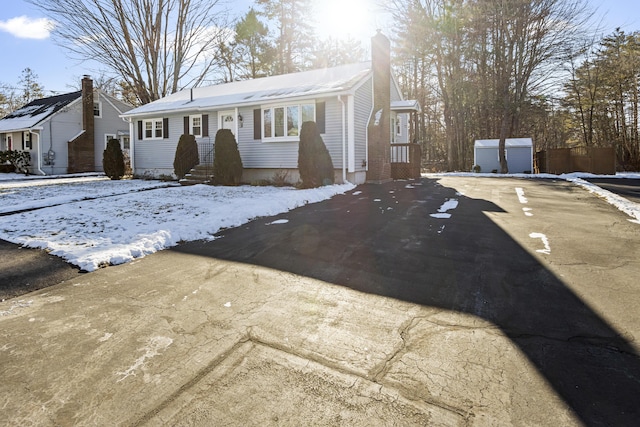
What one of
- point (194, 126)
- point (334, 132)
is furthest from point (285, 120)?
point (194, 126)

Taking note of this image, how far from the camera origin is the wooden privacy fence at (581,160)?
1844cm

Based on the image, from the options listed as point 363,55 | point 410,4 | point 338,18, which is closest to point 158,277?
point 410,4

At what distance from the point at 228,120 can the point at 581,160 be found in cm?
1800

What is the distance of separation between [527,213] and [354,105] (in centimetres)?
717

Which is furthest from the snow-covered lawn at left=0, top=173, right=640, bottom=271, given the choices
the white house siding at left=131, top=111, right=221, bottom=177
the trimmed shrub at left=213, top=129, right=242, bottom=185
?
the white house siding at left=131, top=111, right=221, bottom=177

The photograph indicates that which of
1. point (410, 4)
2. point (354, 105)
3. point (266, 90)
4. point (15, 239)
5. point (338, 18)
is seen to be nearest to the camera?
point (15, 239)

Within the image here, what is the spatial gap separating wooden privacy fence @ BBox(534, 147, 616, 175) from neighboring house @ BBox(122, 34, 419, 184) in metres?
9.88

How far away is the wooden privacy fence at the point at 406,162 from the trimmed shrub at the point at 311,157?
5.02 meters

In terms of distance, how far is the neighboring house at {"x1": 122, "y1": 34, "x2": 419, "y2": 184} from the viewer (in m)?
12.4

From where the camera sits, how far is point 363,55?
104 feet

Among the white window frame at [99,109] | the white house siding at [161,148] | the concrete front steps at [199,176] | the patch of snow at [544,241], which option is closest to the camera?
the patch of snow at [544,241]

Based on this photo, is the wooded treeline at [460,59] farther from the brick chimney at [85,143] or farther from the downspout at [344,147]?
the downspout at [344,147]

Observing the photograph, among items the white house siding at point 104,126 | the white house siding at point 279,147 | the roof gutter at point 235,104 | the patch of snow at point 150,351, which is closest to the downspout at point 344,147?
the white house siding at point 279,147

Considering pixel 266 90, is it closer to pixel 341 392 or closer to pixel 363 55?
pixel 341 392
